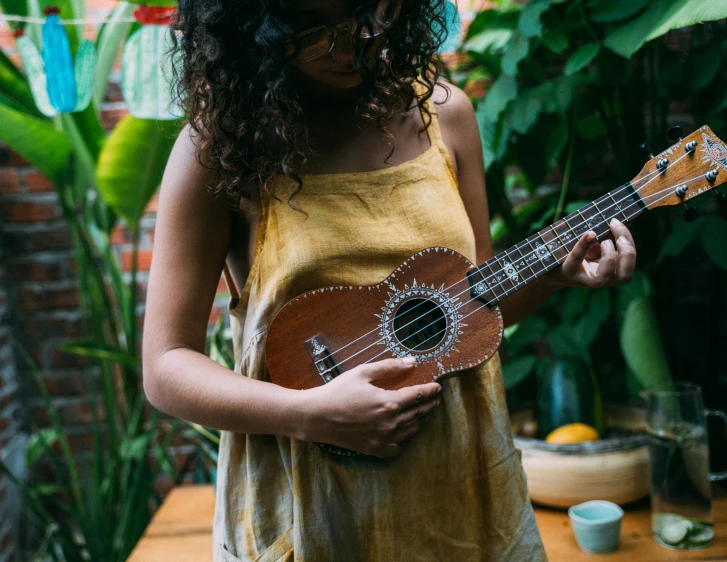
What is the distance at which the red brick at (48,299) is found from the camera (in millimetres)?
2105

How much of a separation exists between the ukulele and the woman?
0.09ft

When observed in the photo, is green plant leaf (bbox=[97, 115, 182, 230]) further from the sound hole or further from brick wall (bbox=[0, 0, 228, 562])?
the sound hole

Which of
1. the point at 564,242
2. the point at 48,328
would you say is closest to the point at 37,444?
the point at 48,328

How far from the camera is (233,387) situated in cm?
84

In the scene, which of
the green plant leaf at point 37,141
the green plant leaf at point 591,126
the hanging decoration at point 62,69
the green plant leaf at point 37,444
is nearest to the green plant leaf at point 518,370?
the green plant leaf at point 591,126

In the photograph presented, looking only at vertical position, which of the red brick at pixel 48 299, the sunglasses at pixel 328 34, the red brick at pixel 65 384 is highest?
the sunglasses at pixel 328 34

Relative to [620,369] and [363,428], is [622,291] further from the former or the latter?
[363,428]

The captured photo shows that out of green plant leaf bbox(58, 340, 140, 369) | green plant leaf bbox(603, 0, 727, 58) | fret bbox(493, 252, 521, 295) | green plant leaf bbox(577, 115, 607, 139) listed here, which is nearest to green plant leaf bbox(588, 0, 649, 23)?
green plant leaf bbox(603, 0, 727, 58)

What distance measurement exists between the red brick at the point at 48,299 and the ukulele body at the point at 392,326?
1.47 meters

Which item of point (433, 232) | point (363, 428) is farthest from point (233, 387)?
point (433, 232)

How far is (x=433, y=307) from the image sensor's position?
91 cm

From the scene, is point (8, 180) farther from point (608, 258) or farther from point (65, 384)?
point (608, 258)

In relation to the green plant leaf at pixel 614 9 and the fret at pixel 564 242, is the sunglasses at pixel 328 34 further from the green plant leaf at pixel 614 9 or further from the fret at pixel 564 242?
the green plant leaf at pixel 614 9

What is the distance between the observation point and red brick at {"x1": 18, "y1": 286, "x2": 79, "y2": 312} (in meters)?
2.11
